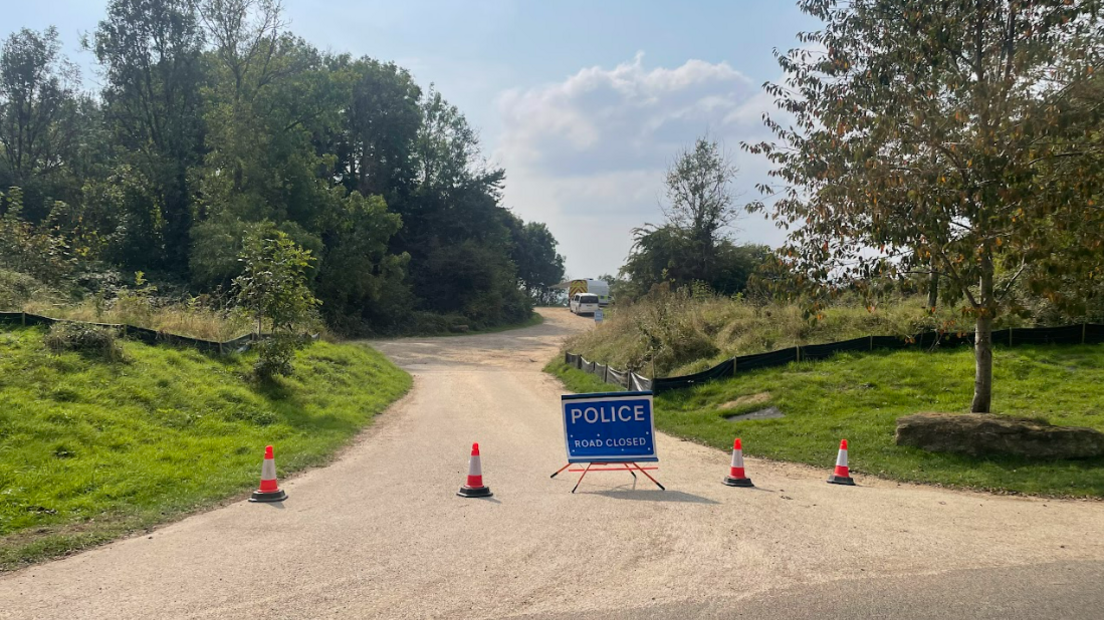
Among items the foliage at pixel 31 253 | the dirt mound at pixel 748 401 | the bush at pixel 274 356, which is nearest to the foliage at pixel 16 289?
the foliage at pixel 31 253

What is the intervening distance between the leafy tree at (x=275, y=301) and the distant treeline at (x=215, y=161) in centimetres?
1061

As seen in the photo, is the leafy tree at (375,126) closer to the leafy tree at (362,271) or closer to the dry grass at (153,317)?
the leafy tree at (362,271)

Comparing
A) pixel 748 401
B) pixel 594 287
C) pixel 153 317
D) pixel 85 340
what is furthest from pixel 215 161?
pixel 594 287

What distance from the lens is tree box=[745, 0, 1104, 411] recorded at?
938 centimetres

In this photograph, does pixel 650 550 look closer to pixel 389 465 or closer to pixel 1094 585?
pixel 1094 585

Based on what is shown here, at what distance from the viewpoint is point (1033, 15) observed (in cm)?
1099

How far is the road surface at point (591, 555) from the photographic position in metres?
5.11

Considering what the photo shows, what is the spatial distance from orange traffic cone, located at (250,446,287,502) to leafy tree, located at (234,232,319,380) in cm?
699

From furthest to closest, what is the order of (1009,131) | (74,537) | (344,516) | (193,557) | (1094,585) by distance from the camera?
(1009,131)
(344,516)
(74,537)
(193,557)
(1094,585)

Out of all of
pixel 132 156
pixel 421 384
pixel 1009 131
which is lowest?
pixel 421 384

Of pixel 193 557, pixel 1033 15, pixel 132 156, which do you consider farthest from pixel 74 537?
pixel 132 156

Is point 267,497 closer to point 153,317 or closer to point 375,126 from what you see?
point 153,317

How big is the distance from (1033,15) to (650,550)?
32.9 ft

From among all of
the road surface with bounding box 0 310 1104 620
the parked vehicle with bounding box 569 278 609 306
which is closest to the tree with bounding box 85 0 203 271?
the road surface with bounding box 0 310 1104 620
